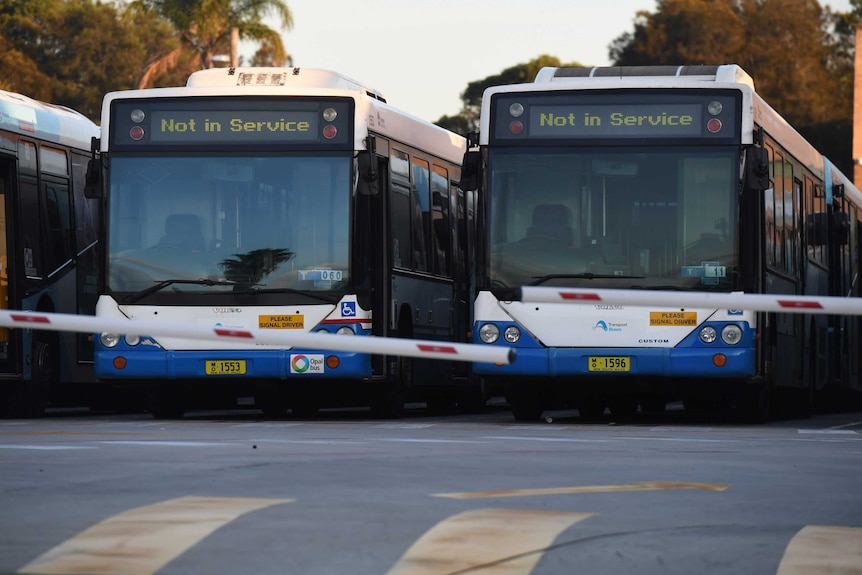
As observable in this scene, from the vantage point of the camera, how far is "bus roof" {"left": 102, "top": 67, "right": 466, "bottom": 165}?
1952 cm

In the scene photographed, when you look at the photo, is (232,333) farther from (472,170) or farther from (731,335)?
(731,335)

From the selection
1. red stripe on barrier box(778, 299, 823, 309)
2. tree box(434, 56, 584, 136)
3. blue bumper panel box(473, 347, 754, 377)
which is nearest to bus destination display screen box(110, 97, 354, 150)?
blue bumper panel box(473, 347, 754, 377)

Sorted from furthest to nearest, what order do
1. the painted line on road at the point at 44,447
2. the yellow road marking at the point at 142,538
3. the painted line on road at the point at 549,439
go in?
the painted line on road at the point at 549,439, the painted line on road at the point at 44,447, the yellow road marking at the point at 142,538

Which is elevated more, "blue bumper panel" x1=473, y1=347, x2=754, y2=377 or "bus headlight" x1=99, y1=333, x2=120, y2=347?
"bus headlight" x1=99, y1=333, x2=120, y2=347

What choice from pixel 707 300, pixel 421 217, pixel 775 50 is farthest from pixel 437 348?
pixel 775 50

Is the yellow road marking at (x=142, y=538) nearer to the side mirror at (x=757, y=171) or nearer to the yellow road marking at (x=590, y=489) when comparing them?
the yellow road marking at (x=590, y=489)

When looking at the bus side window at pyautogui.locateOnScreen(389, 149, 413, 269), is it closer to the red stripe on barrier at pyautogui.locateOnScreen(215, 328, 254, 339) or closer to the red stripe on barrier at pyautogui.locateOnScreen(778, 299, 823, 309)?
the red stripe on barrier at pyautogui.locateOnScreen(215, 328, 254, 339)

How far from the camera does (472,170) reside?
18.5 meters

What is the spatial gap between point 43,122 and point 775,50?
57170 mm

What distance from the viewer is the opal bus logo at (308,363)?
19219mm

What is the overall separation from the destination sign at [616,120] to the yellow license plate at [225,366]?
11.9ft

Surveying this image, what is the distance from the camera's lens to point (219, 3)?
174ft

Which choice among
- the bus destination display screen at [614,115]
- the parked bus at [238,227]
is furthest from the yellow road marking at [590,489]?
the parked bus at [238,227]

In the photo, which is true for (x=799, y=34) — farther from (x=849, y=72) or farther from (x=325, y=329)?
(x=325, y=329)
